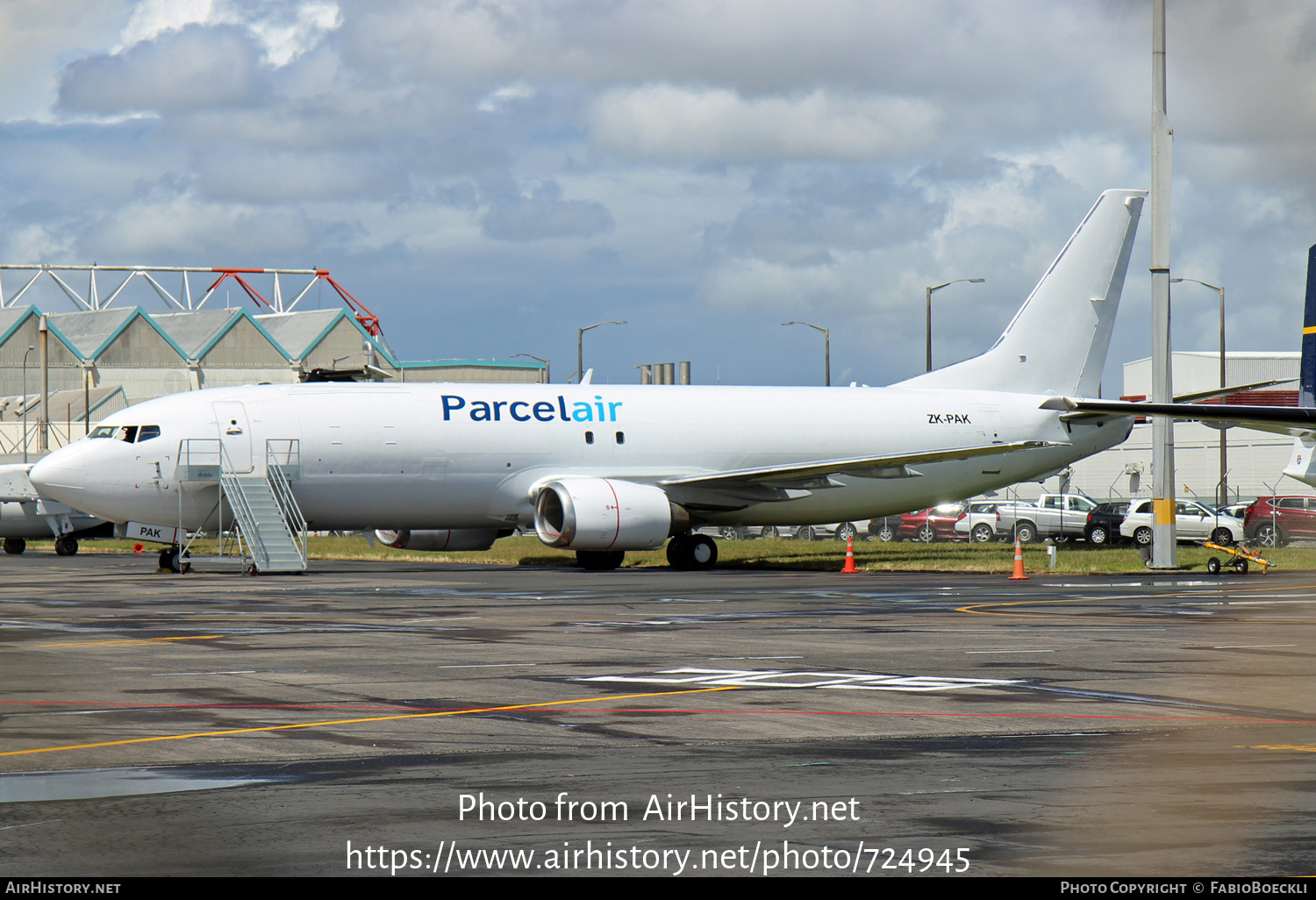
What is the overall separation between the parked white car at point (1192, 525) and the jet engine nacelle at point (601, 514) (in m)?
18.7

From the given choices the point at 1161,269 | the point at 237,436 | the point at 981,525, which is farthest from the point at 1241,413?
the point at 981,525

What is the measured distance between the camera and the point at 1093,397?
42656mm

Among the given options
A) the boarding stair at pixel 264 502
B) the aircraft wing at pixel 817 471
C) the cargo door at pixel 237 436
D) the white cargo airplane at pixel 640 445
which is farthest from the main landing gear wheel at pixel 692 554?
the cargo door at pixel 237 436

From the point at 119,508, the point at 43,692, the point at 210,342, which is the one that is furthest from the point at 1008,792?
the point at 210,342

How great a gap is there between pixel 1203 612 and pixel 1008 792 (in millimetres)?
14418

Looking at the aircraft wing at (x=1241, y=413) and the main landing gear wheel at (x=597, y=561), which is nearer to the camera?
the aircraft wing at (x=1241, y=413)

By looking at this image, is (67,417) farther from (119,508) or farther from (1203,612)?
(1203,612)

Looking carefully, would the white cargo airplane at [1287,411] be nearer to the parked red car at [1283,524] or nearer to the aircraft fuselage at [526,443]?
the aircraft fuselage at [526,443]

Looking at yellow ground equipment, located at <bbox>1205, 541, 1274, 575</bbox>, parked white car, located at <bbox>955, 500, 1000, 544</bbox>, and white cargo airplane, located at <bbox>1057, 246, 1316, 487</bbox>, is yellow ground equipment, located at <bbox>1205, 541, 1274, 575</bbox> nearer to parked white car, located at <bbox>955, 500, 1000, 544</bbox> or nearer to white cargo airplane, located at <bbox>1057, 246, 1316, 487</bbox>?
white cargo airplane, located at <bbox>1057, 246, 1316, 487</bbox>

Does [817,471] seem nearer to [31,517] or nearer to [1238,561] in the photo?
[1238,561]

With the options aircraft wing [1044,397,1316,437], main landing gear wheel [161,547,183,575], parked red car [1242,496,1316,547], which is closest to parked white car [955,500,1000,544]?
parked red car [1242,496,1316,547]

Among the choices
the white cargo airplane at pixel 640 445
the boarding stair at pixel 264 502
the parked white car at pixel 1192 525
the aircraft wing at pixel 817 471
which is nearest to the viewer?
the boarding stair at pixel 264 502

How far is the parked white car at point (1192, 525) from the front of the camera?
47.3 m

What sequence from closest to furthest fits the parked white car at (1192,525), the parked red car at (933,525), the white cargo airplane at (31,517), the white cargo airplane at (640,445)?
the white cargo airplane at (640,445) < the parked white car at (1192,525) < the white cargo airplane at (31,517) < the parked red car at (933,525)
